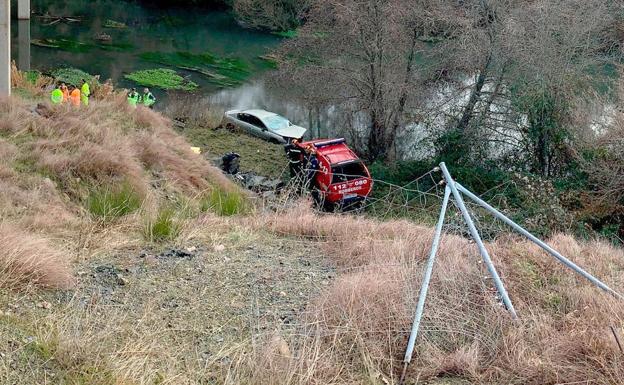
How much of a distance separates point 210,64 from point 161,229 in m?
28.6

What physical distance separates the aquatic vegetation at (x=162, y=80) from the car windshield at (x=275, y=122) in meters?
6.53

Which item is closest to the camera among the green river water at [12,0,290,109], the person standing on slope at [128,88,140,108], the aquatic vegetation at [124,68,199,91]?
the person standing on slope at [128,88,140,108]

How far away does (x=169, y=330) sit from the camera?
4695 mm

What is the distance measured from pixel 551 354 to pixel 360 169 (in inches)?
511

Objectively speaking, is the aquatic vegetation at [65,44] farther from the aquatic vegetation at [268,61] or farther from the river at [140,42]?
the aquatic vegetation at [268,61]

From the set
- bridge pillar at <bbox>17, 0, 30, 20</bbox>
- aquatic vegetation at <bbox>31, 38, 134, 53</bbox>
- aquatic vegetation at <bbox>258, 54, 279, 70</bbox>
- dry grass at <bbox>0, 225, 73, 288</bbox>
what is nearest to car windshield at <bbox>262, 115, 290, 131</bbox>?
aquatic vegetation at <bbox>258, 54, 279, 70</bbox>

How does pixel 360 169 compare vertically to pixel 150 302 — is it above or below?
below

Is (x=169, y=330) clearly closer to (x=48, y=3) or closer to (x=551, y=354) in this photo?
(x=551, y=354)

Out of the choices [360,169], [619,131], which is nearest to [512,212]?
[619,131]

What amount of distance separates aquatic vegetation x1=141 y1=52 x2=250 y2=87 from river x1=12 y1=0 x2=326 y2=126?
1.20 ft

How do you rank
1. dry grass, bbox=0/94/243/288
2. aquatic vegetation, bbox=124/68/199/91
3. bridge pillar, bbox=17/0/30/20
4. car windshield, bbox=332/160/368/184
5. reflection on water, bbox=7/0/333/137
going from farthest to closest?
1. bridge pillar, bbox=17/0/30/20
2. aquatic vegetation, bbox=124/68/199/91
3. reflection on water, bbox=7/0/333/137
4. car windshield, bbox=332/160/368/184
5. dry grass, bbox=0/94/243/288

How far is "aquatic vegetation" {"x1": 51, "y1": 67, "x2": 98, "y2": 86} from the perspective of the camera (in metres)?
26.3

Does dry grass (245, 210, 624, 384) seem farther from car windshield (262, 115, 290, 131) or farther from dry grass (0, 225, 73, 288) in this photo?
car windshield (262, 115, 290, 131)

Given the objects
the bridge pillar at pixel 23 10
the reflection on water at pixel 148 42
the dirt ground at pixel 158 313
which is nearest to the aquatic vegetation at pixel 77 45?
the reflection on water at pixel 148 42
